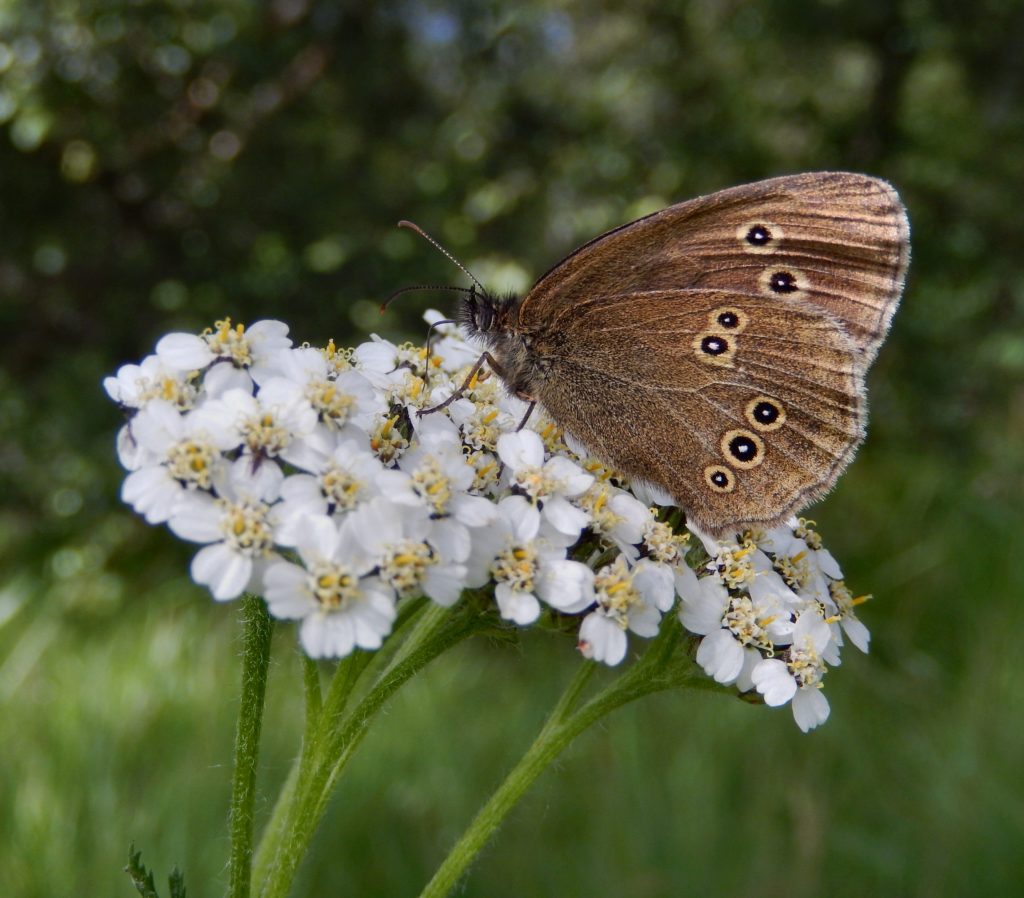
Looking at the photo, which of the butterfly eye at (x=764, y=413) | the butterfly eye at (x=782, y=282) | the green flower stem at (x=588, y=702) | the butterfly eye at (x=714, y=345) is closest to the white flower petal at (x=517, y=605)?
the green flower stem at (x=588, y=702)

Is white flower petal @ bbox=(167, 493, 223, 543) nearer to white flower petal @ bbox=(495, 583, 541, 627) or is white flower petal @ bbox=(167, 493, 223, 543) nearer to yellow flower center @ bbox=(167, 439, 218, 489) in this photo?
yellow flower center @ bbox=(167, 439, 218, 489)

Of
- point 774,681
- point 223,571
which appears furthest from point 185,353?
point 774,681

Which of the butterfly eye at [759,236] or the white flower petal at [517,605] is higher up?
the butterfly eye at [759,236]

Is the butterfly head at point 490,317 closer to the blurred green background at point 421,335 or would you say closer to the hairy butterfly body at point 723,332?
the hairy butterfly body at point 723,332

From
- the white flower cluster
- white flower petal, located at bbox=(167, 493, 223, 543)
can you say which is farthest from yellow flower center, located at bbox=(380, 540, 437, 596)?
white flower petal, located at bbox=(167, 493, 223, 543)

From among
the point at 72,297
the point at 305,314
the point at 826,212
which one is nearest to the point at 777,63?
the point at 305,314

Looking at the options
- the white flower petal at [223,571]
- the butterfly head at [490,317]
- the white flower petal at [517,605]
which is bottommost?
the white flower petal at [517,605]
